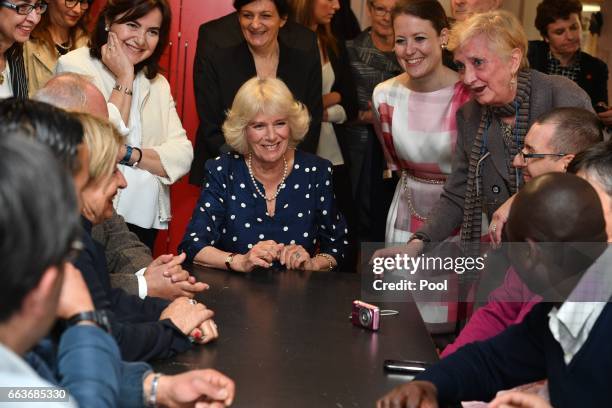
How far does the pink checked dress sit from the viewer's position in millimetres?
4188

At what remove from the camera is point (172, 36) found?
5719 millimetres

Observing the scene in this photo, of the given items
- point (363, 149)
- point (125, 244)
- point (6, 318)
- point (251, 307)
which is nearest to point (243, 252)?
point (125, 244)

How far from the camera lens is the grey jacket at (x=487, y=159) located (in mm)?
3652

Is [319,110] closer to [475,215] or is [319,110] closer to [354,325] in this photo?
[475,215]

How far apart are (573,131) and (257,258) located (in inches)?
45.5

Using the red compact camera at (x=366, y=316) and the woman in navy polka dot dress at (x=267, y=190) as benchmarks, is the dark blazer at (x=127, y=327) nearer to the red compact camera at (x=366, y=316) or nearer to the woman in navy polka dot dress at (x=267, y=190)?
the red compact camera at (x=366, y=316)

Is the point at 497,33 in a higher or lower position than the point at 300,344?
higher

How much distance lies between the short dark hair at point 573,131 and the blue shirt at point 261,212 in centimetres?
116

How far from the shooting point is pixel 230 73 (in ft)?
15.8

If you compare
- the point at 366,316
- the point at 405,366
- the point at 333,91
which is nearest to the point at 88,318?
the point at 405,366

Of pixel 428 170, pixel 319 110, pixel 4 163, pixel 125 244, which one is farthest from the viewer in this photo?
pixel 319 110

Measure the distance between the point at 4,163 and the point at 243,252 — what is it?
8.94ft

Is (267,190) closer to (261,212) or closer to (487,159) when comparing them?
(261,212)

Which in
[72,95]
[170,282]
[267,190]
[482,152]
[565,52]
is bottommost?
[170,282]
